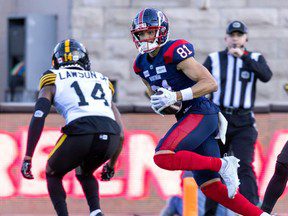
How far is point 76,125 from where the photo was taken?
27.9 ft

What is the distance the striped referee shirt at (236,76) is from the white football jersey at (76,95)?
149cm

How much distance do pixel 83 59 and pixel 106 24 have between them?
3.83m

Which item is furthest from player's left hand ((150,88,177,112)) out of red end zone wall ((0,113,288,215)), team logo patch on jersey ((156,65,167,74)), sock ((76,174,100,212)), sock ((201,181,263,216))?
red end zone wall ((0,113,288,215))

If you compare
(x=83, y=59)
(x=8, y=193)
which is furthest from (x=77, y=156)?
(x=8, y=193)

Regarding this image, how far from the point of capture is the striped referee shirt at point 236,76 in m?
9.84

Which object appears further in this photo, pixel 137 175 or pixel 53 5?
pixel 53 5

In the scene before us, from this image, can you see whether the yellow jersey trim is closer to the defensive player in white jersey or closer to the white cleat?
the defensive player in white jersey

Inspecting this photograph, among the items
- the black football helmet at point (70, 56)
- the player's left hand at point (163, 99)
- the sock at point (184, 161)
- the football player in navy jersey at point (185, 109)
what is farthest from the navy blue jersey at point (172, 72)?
the black football helmet at point (70, 56)

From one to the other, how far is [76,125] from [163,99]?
0.99m

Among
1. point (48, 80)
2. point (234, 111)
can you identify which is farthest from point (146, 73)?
point (234, 111)

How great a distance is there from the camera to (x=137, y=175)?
10.9 metres

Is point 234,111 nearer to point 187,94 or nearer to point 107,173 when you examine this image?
point 107,173

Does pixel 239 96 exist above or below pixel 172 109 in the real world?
below

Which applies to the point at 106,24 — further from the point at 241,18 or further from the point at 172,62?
the point at 172,62
